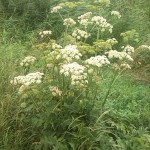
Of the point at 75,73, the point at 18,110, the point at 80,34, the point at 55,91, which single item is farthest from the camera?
the point at 80,34

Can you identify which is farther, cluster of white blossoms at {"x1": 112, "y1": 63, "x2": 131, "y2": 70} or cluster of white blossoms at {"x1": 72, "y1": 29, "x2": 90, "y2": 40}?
cluster of white blossoms at {"x1": 72, "y1": 29, "x2": 90, "y2": 40}

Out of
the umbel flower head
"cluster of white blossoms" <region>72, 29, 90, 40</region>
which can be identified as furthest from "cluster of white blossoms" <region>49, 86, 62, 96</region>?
"cluster of white blossoms" <region>72, 29, 90, 40</region>

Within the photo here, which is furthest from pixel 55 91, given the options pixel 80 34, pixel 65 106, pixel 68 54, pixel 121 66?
pixel 80 34

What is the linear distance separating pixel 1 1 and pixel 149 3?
3.35 meters

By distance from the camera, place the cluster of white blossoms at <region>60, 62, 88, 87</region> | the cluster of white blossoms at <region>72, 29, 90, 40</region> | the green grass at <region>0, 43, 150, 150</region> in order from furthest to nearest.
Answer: the cluster of white blossoms at <region>72, 29, 90, 40</region> → the green grass at <region>0, 43, 150, 150</region> → the cluster of white blossoms at <region>60, 62, 88, 87</region>

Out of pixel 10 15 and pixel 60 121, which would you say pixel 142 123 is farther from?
pixel 10 15

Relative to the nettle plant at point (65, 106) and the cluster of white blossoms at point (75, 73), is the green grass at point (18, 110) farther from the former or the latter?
the cluster of white blossoms at point (75, 73)

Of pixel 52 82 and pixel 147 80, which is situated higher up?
pixel 52 82

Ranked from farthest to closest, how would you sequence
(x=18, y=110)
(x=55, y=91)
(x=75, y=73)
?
(x=18, y=110), (x=55, y=91), (x=75, y=73)

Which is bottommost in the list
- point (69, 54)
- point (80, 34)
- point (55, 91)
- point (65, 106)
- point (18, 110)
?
point (18, 110)

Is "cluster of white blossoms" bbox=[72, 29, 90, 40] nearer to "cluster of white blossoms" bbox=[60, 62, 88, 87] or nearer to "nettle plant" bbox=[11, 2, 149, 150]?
"nettle plant" bbox=[11, 2, 149, 150]

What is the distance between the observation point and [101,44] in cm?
341

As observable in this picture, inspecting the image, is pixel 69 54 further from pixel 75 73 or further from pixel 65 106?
pixel 65 106

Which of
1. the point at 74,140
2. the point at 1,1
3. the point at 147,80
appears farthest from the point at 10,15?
the point at 74,140
